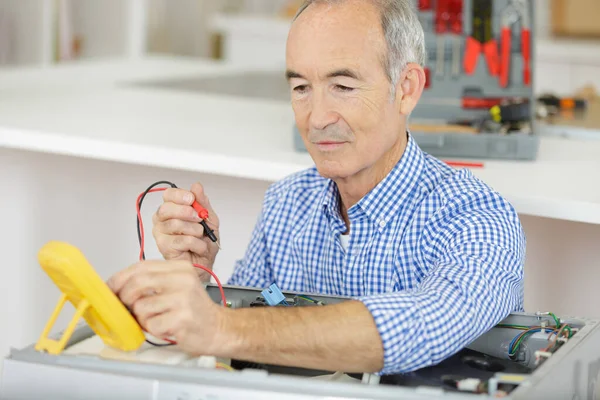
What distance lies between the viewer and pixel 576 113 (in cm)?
A: 240

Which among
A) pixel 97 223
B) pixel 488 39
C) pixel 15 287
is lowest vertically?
pixel 15 287

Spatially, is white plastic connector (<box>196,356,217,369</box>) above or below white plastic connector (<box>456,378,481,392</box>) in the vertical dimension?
above

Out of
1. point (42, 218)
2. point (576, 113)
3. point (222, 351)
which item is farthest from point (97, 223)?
point (222, 351)

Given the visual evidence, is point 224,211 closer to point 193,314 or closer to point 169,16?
point 193,314

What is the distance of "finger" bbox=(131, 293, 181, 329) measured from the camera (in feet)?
3.30

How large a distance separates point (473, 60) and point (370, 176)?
31.9 inches

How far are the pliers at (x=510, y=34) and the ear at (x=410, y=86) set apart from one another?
2.49ft

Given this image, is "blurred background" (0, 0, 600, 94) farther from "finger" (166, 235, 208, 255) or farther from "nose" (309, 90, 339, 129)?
"finger" (166, 235, 208, 255)

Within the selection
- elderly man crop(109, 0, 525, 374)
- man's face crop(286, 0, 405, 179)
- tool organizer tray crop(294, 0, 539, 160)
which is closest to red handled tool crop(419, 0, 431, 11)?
tool organizer tray crop(294, 0, 539, 160)

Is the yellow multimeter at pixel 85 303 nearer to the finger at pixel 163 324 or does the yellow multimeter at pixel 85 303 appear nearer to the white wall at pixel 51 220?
the finger at pixel 163 324

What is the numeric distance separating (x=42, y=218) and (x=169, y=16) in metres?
2.59

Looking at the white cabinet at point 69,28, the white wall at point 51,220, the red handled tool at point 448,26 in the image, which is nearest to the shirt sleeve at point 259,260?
the red handled tool at point 448,26

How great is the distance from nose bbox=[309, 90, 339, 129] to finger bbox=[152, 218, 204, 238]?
23 cm

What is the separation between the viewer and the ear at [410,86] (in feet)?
4.44
